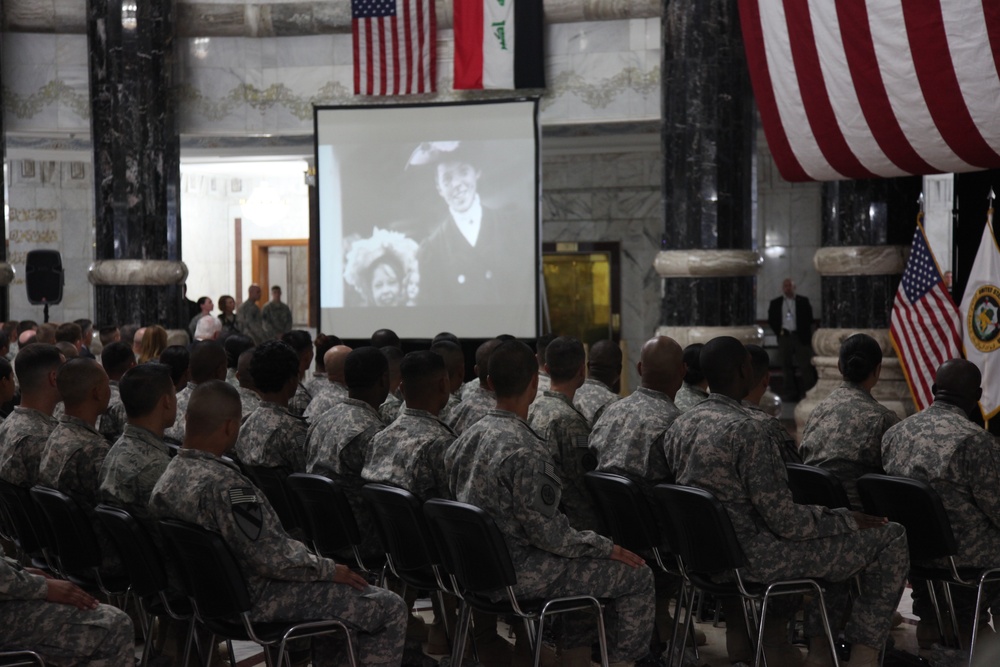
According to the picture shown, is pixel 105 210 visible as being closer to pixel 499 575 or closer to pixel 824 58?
pixel 824 58

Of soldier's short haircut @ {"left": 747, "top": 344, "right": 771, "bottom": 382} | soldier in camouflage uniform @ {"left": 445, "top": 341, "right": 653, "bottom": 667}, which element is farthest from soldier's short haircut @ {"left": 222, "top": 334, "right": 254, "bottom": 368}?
soldier in camouflage uniform @ {"left": 445, "top": 341, "right": 653, "bottom": 667}

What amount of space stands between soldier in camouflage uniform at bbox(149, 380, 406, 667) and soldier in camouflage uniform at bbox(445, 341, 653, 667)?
459mm

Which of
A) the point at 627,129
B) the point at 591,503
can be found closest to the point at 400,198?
the point at 627,129

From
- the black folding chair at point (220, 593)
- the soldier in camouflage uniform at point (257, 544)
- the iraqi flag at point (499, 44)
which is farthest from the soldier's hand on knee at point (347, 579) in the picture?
the iraqi flag at point (499, 44)

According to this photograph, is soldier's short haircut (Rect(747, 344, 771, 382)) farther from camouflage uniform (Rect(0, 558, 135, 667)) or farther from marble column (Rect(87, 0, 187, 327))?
marble column (Rect(87, 0, 187, 327))

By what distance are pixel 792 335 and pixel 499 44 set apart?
5486mm

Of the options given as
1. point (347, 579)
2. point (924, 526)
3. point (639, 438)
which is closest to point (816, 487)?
point (924, 526)

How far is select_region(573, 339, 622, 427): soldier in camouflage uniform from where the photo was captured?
18.9 ft

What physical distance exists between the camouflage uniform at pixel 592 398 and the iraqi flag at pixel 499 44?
6637 mm

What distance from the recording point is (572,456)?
508 cm

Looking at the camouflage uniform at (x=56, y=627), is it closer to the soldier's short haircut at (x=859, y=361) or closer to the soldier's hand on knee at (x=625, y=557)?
the soldier's hand on knee at (x=625, y=557)

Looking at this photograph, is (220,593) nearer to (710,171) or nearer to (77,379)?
(77,379)

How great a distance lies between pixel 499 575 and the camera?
3.82 m

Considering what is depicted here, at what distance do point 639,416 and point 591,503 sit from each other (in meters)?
0.53
